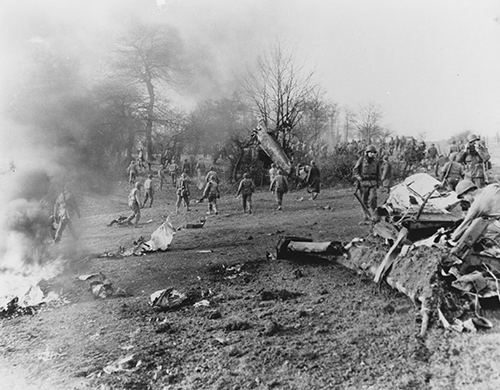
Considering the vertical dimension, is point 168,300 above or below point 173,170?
below

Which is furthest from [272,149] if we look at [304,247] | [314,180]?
[304,247]

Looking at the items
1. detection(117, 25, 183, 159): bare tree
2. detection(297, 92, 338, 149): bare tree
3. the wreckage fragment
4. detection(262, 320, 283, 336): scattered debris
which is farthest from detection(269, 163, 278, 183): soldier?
detection(262, 320, 283, 336): scattered debris

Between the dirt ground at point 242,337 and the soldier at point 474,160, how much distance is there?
466 centimetres

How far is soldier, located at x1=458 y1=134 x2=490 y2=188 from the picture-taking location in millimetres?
8547

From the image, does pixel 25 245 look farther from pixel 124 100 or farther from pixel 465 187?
pixel 465 187

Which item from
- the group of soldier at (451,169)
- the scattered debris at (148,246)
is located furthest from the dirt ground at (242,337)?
the group of soldier at (451,169)

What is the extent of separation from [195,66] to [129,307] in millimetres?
6186

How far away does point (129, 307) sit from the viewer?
4930mm

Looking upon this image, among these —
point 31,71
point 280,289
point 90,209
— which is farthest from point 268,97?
point 280,289

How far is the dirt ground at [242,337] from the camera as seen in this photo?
308 cm

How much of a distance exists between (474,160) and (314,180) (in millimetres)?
6743

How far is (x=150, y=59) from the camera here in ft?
26.4

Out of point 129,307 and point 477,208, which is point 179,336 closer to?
point 129,307

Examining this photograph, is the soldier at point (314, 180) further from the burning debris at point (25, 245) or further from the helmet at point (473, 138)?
the burning debris at point (25, 245)
